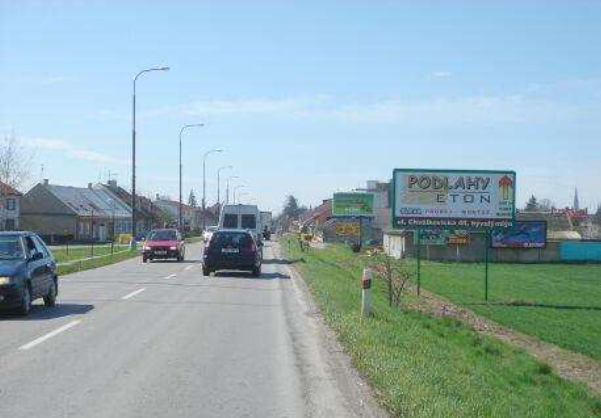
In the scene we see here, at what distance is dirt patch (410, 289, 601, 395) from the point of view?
1366 centimetres

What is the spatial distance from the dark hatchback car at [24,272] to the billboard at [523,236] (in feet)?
162

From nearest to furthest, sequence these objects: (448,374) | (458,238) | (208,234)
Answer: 1. (448,374)
2. (208,234)
3. (458,238)

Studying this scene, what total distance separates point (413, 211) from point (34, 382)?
20.7 metres

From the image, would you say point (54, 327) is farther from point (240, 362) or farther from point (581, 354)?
point (581, 354)

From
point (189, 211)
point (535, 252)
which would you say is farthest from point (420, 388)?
point (189, 211)

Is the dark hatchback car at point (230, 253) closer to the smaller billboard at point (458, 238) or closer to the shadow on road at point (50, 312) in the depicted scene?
the shadow on road at point (50, 312)

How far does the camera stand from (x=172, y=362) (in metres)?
10.3

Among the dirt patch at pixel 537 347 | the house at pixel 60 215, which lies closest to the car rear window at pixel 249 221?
the dirt patch at pixel 537 347

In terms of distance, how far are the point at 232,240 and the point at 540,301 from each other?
35.1 ft

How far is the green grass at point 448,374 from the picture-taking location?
785 cm

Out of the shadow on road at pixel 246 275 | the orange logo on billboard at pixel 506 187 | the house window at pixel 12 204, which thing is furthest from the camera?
the house window at pixel 12 204

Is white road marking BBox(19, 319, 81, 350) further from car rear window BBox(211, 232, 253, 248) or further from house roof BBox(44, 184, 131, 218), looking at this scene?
house roof BBox(44, 184, 131, 218)

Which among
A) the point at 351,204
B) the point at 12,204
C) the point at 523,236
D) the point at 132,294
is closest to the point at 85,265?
Answer: the point at 132,294

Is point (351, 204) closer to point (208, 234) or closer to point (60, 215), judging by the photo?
point (60, 215)
